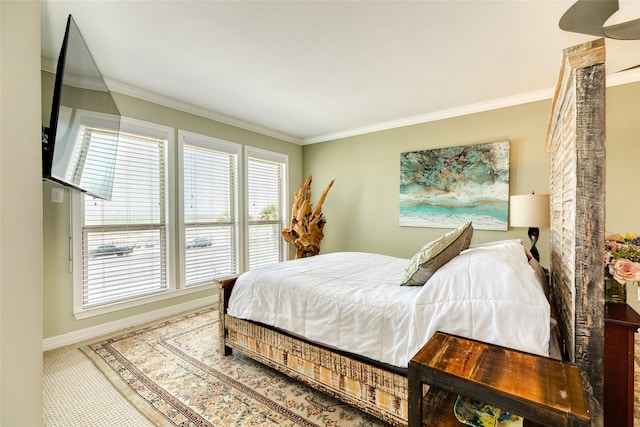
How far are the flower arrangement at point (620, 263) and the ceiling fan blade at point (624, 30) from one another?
1506mm

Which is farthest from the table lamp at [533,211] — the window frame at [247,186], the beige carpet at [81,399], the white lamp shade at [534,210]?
the window frame at [247,186]

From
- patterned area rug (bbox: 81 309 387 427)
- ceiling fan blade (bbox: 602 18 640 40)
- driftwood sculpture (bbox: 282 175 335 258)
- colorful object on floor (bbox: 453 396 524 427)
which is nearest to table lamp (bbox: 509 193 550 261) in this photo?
ceiling fan blade (bbox: 602 18 640 40)

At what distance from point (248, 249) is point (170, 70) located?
2542mm

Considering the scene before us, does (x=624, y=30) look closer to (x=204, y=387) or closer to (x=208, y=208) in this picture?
(x=204, y=387)

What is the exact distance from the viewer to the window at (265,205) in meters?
4.38

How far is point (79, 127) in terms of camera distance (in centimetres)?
183

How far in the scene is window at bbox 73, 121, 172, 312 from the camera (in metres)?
2.79

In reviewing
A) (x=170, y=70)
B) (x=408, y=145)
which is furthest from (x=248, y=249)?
(x=408, y=145)

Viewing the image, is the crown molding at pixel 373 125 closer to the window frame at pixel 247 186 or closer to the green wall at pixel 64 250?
the green wall at pixel 64 250

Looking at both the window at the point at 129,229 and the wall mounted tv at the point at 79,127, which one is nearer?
the wall mounted tv at the point at 79,127

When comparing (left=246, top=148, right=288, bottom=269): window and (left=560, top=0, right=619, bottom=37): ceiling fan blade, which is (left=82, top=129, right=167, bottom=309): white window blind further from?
(left=560, top=0, right=619, bottom=37): ceiling fan blade

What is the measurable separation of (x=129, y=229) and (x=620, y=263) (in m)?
3.93

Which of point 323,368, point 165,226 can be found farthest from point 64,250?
point 323,368

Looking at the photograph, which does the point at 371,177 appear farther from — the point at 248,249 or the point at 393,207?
the point at 248,249
